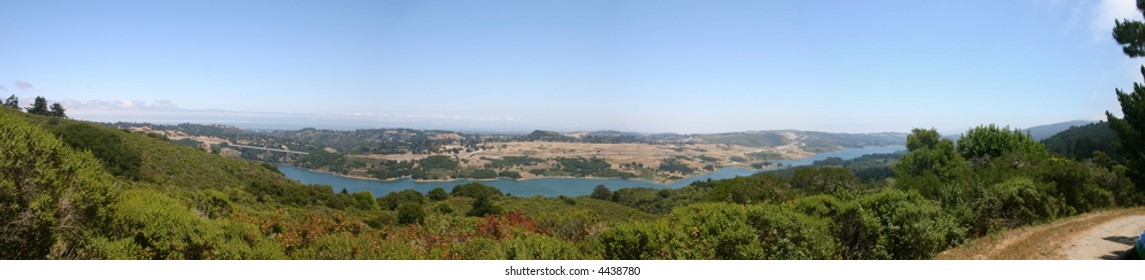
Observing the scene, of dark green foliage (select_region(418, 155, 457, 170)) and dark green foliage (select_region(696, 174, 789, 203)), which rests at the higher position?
dark green foliage (select_region(696, 174, 789, 203))

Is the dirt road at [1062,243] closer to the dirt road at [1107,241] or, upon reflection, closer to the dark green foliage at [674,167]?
the dirt road at [1107,241]

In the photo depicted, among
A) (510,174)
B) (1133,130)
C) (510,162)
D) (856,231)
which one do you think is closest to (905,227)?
(856,231)

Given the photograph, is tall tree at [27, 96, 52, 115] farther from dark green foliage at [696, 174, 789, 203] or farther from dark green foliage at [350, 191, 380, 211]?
dark green foliage at [696, 174, 789, 203]

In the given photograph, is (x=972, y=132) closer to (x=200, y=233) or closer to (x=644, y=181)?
(x=200, y=233)

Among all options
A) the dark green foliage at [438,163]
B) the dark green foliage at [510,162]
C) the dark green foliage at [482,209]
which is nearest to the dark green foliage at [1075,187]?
the dark green foliage at [482,209]

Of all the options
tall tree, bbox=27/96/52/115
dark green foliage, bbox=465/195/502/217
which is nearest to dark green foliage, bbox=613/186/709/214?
dark green foliage, bbox=465/195/502/217

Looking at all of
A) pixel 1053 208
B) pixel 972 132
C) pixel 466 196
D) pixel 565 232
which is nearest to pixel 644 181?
pixel 466 196

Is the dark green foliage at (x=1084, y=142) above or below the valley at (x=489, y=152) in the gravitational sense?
above
